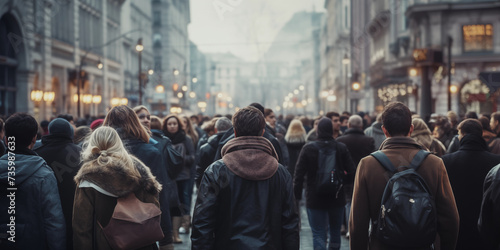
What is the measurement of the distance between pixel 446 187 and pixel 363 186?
648 mm

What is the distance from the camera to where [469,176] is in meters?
7.23

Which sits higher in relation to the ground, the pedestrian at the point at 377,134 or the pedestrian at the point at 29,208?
the pedestrian at the point at 377,134

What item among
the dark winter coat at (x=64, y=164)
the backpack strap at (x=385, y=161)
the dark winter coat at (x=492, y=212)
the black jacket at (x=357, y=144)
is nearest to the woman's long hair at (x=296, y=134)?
the black jacket at (x=357, y=144)

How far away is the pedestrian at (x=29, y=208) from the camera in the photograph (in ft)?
17.5

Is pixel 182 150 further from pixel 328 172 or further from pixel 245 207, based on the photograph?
pixel 245 207

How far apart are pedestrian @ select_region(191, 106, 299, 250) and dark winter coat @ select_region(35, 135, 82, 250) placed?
160 cm

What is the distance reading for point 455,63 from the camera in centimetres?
4188

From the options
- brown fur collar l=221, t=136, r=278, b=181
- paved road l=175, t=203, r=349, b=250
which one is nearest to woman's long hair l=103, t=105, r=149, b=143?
brown fur collar l=221, t=136, r=278, b=181

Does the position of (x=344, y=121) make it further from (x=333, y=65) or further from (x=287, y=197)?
(x=333, y=65)

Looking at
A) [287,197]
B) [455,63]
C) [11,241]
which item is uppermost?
[455,63]

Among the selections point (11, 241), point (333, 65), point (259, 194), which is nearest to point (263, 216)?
point (259, 194)

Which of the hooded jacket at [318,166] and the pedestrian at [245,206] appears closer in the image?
the pedestrian at [245,206]

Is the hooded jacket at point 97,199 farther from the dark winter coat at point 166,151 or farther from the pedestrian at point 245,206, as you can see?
the dark winter coat at point 166,151

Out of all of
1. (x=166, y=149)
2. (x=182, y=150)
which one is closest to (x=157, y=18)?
(x=182, y=150)
